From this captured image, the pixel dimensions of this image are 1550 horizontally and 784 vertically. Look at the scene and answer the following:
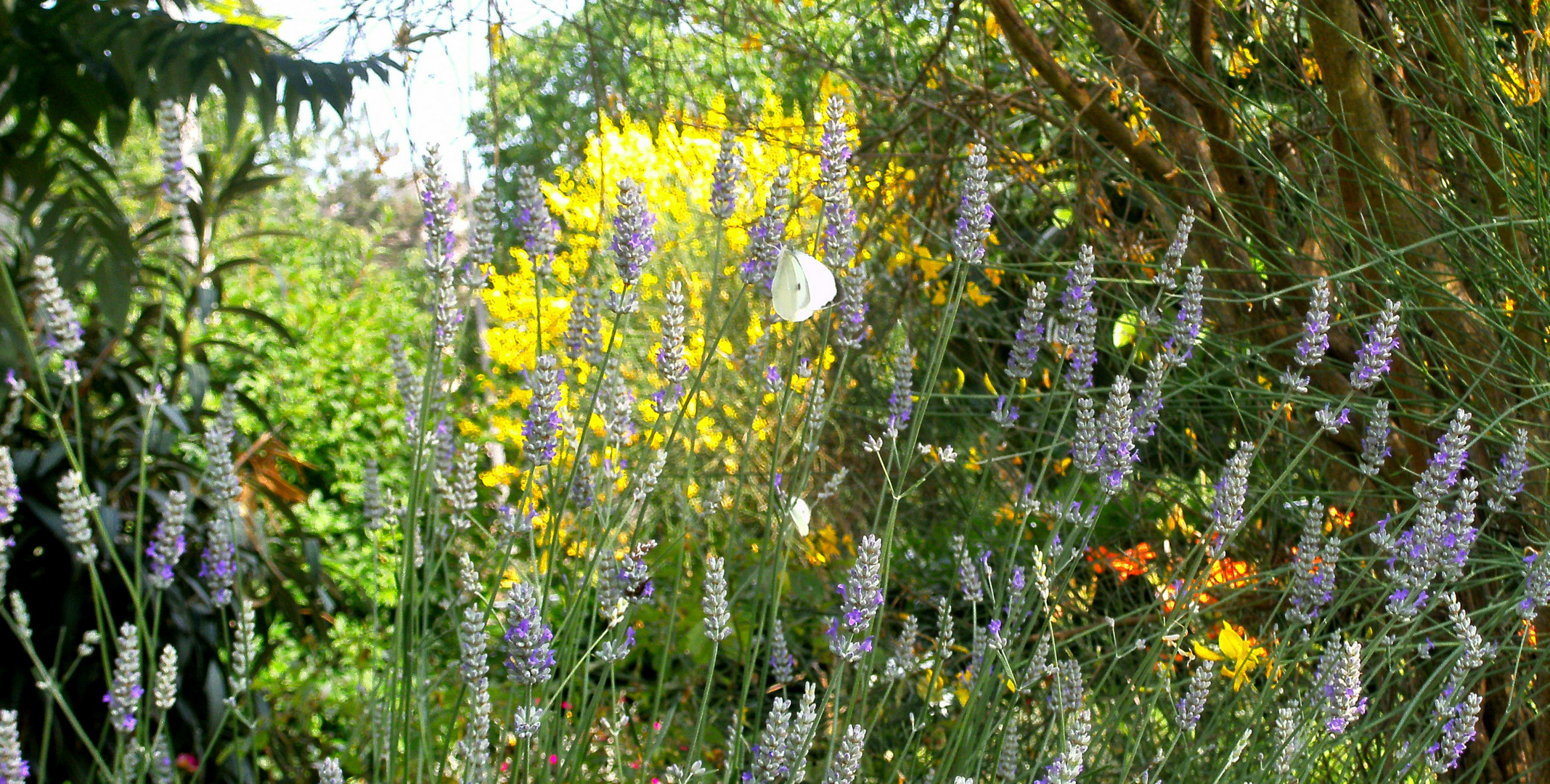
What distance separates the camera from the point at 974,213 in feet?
3.45

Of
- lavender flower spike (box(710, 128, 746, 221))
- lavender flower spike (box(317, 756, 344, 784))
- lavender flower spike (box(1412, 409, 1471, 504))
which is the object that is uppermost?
lavender flower spike (box(710, 128, 746, 221))

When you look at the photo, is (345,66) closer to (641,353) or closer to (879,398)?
(879,398)

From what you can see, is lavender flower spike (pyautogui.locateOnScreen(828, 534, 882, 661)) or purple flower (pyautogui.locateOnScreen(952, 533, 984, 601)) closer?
lavender flower spike (pyautogui.locateOnScreen(828, 534, 882, 661))

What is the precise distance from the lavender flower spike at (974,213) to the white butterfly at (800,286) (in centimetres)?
13

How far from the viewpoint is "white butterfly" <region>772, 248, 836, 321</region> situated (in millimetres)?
1064

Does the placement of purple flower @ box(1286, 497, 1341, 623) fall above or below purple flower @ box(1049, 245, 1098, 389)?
below

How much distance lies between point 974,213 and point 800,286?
6.9 inches

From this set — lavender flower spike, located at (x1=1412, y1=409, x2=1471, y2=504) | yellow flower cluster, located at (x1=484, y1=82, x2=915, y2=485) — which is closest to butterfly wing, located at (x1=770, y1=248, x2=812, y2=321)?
lavender flower spike, located at (x1=1412, y1=409, x2=1471, y2=504)

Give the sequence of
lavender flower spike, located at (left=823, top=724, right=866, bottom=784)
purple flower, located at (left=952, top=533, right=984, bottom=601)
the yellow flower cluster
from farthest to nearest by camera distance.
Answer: the yellow flower cluster, purple flower, located at (left=952, top=533, right=984, bottom=601), lavender flower spike, located at (left=823, top=724, right=866, bottom=784)

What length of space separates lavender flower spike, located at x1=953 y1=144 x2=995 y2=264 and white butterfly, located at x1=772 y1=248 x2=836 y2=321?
0.13 meters

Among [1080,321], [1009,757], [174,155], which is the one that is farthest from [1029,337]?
[174,155]

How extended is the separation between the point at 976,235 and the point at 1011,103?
1043 mm

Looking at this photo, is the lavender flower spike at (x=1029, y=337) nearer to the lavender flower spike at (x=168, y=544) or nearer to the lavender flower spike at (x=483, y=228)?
the lavender flower spike at (x=483, y=228)

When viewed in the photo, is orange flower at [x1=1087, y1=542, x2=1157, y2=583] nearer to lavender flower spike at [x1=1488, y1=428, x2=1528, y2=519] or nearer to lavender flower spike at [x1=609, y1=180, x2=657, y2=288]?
lavender flower spike at [x1=1488, y1=428, x2=1528, y2=519]
